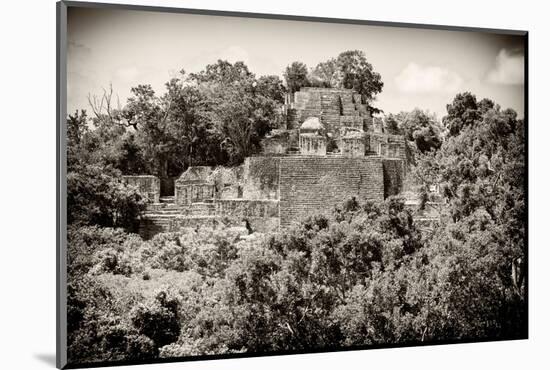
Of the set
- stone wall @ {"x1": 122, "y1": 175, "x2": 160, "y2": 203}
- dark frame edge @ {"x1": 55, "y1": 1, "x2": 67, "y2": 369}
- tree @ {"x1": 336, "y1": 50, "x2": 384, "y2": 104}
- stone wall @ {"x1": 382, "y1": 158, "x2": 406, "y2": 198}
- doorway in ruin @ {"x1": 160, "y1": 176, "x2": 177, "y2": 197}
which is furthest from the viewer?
stone wall @ {"x1": 382, "y1": 158, "x2": 406, "y2": 198}

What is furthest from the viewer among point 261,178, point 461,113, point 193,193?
point 461,113

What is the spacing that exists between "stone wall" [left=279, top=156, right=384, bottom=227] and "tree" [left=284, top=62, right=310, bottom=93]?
58 centimetres

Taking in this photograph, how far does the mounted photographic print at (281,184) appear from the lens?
714cm

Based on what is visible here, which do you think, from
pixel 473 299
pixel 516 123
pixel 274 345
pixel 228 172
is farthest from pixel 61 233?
pixel 516 123

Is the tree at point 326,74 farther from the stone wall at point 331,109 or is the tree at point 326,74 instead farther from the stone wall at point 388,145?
the stone wall at point 388,145

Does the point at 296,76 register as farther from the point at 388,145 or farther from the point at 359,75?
the point at 388,145

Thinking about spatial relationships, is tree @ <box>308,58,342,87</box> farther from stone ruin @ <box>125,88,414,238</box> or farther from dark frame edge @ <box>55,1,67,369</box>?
dark frame edge @ <box>55,1,67,369</box>

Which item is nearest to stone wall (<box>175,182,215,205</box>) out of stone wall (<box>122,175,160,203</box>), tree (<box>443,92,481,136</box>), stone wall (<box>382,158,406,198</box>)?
stone wall (<box>122,175,160,203</box>)

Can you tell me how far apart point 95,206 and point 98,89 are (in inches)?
34.8

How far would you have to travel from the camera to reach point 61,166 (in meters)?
6.98

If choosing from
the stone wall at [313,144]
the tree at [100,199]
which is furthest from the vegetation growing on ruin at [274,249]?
the stone wall at [313,144]

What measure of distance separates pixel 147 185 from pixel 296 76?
1.52m

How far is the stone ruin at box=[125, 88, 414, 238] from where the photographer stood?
7.45m

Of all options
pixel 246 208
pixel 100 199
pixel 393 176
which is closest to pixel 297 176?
pixel 246 208
